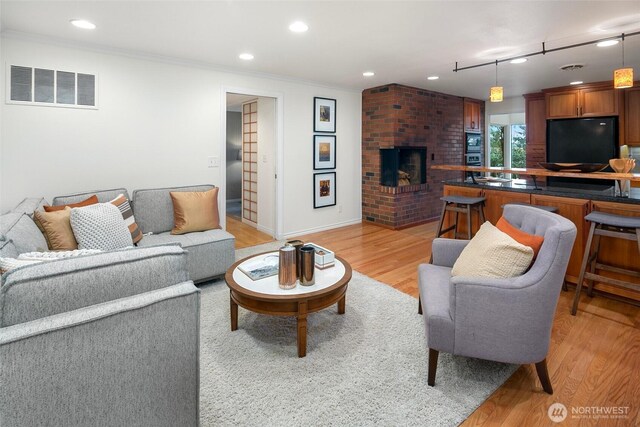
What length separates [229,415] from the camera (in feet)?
5.48

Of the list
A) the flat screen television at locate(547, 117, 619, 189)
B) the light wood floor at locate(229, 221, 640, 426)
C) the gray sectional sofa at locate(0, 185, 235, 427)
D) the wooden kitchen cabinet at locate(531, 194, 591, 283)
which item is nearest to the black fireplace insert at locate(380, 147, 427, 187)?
the flat screen television at locate(547, 117, 619, 189)

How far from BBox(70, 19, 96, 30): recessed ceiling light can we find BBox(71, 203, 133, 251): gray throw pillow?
5.01 feet

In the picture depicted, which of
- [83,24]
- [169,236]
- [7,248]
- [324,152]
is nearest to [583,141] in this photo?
[324,152]

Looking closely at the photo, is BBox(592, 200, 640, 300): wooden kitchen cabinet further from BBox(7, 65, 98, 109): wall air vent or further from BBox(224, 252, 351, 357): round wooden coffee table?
BBox(7, 65, 98, 109): wall air vent

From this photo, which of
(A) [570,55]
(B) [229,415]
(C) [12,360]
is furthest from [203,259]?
(A) [570,55]

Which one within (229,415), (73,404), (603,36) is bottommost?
(229,415)

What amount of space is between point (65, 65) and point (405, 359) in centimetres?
396

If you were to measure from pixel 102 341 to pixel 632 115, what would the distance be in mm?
6877

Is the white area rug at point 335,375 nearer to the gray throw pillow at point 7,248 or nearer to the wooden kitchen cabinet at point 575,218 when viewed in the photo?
the gray throw pillow at point 7,248

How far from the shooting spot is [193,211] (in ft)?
11.3

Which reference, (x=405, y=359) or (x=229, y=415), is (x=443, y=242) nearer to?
(x=405, y=359)

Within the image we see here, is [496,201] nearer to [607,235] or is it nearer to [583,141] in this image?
[607,235]

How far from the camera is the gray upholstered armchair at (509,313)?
165 cm

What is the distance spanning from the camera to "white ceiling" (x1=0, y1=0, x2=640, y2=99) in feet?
8.49
